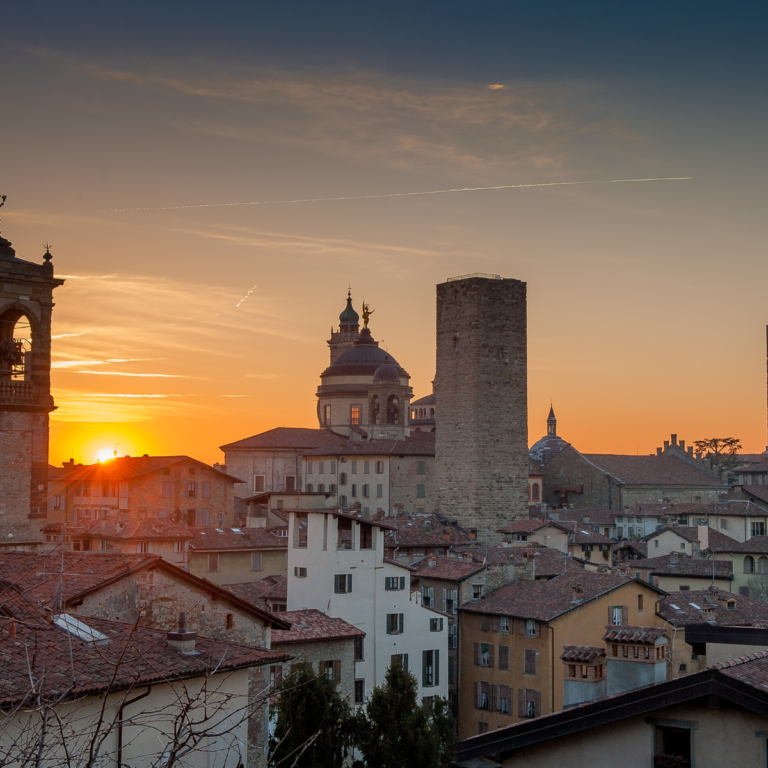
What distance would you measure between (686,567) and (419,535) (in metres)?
11.4

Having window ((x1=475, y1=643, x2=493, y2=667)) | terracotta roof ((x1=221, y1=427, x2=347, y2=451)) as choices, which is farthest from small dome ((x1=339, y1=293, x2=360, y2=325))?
window ((x1=475, y1=643, x2=493, y2=667))

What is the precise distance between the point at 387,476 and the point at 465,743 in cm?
6459

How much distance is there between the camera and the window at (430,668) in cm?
3338

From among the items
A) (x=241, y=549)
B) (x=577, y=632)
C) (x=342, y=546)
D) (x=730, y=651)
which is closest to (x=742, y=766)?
(x=730, y=651)

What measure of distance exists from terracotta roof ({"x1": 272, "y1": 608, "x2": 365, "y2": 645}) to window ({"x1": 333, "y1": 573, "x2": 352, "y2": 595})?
Answer: 3.72 meters

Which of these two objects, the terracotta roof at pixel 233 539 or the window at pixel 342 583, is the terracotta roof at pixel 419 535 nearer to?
the terracotta roof at pixel 233 539

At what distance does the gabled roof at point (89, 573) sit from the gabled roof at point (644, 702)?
7.39 m

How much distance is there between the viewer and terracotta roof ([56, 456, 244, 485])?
56906 mm

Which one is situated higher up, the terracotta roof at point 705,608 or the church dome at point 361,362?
the church dome at point 361,362

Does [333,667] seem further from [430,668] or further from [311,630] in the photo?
[430,668]

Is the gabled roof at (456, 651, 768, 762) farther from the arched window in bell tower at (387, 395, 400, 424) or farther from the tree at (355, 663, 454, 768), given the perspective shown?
the arched window in bell tower at (387, 395, 400, 424)

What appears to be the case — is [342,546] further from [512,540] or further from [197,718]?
[512,540]

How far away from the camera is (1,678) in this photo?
9578 mm

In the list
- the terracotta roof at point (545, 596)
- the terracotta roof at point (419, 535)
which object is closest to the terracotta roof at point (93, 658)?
the terracotta roof at point (545, 596)
